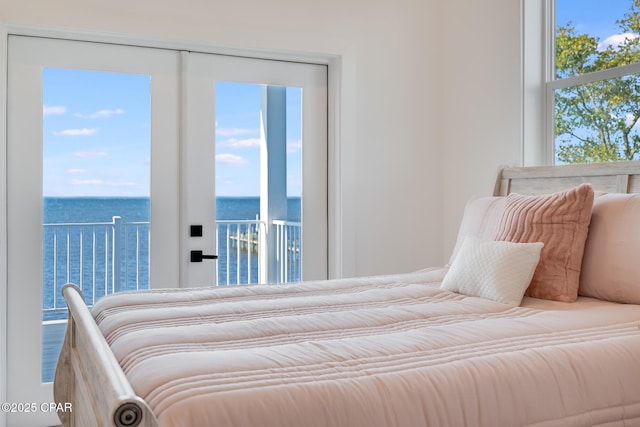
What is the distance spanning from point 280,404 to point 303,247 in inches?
95.3

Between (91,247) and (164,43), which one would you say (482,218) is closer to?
(164,43)

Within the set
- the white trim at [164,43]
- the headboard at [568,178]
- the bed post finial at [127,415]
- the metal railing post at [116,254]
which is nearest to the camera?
the bed post finial at [127,415]

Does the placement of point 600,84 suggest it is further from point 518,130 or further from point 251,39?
point 251,39

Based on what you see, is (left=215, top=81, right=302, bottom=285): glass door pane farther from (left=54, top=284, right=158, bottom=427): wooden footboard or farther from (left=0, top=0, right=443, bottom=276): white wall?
(left=54, top=284, right=158, bottom=427): wooden footboard

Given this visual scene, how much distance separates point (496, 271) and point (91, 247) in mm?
2078

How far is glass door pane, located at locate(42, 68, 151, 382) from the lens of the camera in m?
3.00

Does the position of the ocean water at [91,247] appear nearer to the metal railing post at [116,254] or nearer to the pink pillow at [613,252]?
the metal railing post at [116,254]

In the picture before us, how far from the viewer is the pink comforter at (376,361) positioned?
3.82 feet

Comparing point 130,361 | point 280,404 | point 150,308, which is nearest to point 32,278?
point 150,308

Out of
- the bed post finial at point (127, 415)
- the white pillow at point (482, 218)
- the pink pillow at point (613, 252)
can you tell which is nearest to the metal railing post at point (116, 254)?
the white pillow at point (482, 218)

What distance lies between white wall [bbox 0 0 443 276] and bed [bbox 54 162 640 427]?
1.07 meters

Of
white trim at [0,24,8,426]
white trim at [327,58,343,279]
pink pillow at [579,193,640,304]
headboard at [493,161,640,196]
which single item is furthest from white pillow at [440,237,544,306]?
white trim at [0,24,8,426]

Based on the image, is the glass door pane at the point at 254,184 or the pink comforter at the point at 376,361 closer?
the pink comforter at the point at 376,361

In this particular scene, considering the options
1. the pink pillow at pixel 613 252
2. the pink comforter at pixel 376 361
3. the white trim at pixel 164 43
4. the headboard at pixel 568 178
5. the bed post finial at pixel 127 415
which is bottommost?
the pink comforter at pixel 376 361
